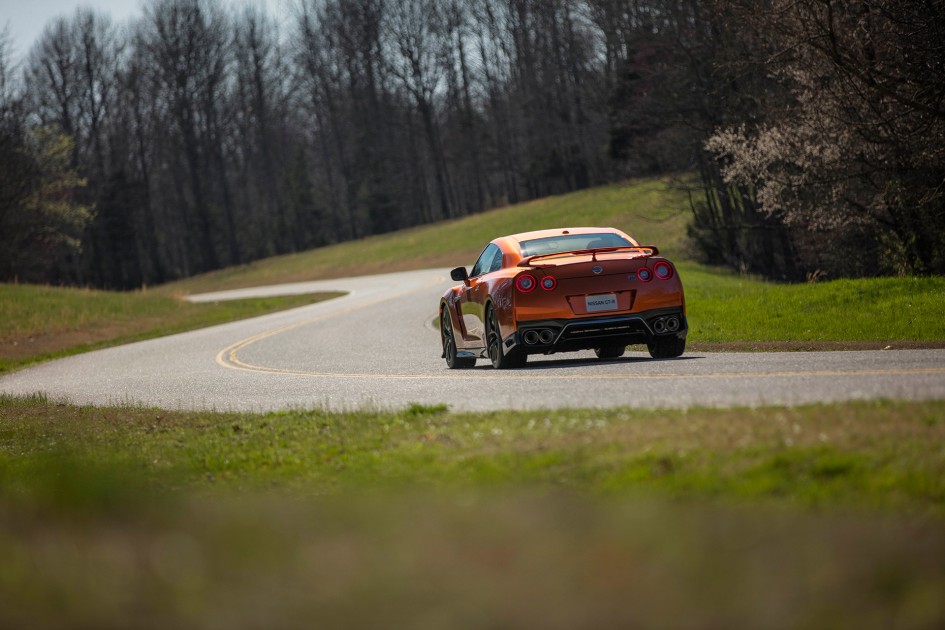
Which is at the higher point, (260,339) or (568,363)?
(260,339)

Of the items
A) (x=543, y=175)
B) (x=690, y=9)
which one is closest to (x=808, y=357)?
(x=690, y=9)

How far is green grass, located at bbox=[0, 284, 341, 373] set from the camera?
32.4 m

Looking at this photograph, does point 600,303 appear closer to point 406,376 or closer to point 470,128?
point 406,376

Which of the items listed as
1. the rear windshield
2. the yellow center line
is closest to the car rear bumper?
the rear windshield

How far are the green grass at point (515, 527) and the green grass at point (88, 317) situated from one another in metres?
21.5

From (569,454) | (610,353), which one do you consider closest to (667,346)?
(610,353)

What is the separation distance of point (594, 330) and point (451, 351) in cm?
344

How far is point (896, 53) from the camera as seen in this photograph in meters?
20.2

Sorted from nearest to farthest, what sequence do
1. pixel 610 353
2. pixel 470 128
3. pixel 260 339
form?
pixel 610 353
pixel 260 339
pixel 470 128

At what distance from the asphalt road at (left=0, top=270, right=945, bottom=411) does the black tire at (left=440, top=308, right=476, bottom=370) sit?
0.85 ft

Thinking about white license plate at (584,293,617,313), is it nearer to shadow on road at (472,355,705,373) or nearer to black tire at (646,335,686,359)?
shadow on road at (472,355,705,373)

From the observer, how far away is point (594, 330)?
41.0 ft

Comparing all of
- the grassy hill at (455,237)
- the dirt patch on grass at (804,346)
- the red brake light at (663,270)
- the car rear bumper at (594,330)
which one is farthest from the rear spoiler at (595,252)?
the grassy hill at (455,237)

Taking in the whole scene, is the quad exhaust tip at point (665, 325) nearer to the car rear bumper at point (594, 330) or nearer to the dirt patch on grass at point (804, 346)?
the car rear bumper at point (594, 330)
